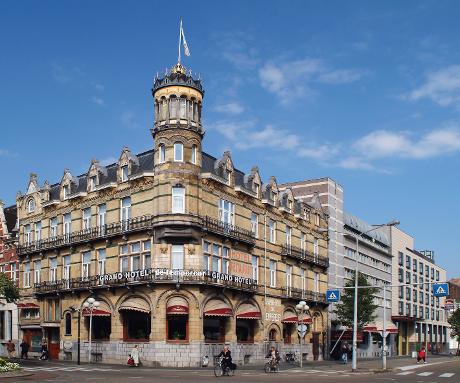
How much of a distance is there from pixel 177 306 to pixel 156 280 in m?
2.44

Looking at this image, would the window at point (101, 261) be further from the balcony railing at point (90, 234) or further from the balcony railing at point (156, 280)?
the balcony railing at point (90, 234)

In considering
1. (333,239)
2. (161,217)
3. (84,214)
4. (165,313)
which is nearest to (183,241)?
(161,217)

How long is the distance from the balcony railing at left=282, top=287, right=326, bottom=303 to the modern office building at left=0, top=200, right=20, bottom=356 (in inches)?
1039

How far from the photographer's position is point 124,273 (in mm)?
48125

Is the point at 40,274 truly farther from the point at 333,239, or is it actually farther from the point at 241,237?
the point at 333,239

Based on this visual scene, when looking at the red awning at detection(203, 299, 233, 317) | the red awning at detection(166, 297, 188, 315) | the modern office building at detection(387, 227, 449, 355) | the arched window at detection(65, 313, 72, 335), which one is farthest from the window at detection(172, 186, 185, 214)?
the modern office building at detection(387, 227, 449, 355)

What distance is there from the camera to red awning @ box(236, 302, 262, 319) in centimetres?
5078

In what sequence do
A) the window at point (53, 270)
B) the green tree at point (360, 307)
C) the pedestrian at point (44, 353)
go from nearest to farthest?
the pedestrian at point (44, 353)
the window at point (53, 270)
the green tree at point (360, 307)

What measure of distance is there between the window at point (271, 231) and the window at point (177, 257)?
495 inches

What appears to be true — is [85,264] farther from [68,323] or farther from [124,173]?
[124,173]

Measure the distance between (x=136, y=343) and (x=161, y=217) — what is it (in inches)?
375

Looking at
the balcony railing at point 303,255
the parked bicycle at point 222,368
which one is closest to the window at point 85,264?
the balcony railing at point 303,255

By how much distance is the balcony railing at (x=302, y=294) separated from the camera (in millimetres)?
58269

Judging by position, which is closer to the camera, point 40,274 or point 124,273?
point 124,273
